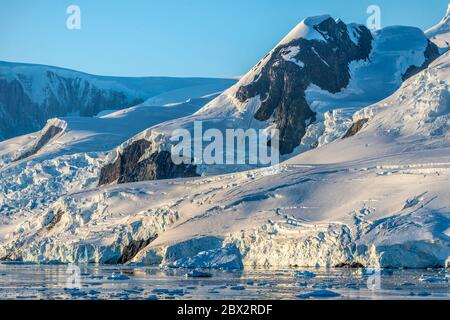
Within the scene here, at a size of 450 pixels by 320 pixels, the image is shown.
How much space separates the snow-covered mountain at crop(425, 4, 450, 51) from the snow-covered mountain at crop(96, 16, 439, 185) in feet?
14.4

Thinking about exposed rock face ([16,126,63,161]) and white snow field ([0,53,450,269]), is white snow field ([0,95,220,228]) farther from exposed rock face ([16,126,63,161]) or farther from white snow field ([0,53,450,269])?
white snow field ([0,53,450,269])

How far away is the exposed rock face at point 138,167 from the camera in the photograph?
11206 centimetres

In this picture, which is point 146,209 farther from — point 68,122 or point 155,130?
point 68,122

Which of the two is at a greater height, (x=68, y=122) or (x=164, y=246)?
(x=68, y=122)

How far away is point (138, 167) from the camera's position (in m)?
116

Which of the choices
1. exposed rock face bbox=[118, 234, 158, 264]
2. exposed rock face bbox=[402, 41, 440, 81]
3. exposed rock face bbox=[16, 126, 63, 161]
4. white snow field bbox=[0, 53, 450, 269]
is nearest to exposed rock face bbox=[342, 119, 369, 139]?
white snow field bbox=[0, 53, 450, 269]

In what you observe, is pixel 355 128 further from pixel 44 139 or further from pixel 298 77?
pixel 44 139

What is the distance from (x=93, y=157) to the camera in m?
124

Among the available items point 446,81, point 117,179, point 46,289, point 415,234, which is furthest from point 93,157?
point 46,289

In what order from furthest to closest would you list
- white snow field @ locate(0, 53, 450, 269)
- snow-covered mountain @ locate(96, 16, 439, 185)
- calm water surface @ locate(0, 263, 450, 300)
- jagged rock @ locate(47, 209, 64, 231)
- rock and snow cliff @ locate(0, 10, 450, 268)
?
snow-covered mountain @ locate(96, 16, 439, 185)
jagged rock @ locate(47, 209, 64, 231)
rock and snow cliff @ locate(0, 10, 450, 268)
white snow field @ locate(0, 53, 450, 269)
calm water surface @ locate(0, 263, 450, 300)

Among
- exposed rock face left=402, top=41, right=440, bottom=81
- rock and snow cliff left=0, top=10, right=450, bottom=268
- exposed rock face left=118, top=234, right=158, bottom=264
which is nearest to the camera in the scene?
rock and snow cliff left=0, top=10, right=450, bottom=268

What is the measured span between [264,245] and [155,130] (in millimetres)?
45301

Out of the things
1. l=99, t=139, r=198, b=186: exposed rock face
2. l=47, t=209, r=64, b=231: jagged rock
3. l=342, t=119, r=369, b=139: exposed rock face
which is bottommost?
l=47, t=209, r=64, b=231: jagged rock

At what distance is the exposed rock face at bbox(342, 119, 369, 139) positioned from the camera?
10006 centimetres
